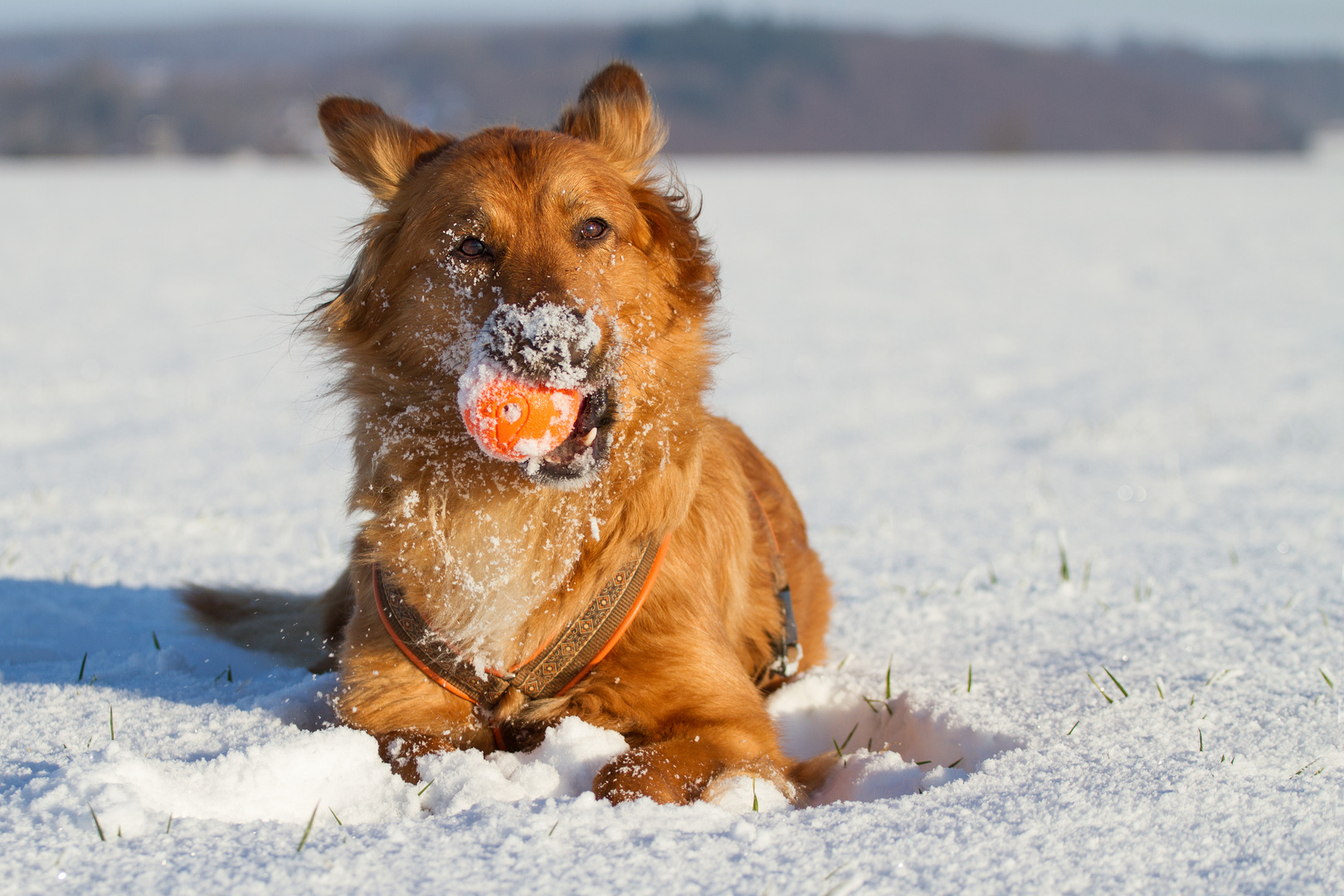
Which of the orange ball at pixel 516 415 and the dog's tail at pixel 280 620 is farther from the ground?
the orange ball at pixel 516 415

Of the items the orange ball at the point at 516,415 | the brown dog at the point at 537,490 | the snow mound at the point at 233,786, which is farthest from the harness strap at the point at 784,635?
the snow mound at the point at 233,786

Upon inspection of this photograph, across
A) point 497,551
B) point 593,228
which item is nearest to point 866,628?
point 497,551

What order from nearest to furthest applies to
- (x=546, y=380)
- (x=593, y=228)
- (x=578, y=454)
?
1. (x=546, y=380)
2. (x=578, y=454)
3. (x=593, y=228)

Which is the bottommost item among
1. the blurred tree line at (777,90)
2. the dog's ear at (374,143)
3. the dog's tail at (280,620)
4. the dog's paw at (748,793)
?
the dog's tail at (280,620)

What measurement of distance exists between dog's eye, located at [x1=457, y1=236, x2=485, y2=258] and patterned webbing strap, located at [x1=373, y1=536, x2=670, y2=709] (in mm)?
905

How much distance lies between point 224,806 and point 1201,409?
7484 millimetres

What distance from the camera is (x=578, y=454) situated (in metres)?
2.47

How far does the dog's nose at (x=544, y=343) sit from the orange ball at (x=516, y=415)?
1.4 inches

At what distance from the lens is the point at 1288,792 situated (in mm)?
2213

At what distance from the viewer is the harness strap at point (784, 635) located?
3.18 meters

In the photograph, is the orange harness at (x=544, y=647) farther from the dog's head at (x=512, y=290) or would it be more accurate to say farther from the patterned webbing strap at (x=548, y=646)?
the dog's head at (x=512, y=290)

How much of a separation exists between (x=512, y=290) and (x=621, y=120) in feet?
3.23

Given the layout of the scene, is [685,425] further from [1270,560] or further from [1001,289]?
[1001,289]

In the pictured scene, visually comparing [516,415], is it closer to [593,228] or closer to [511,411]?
[511,411]
